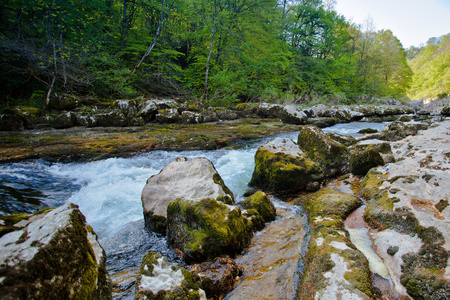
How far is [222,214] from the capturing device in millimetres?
2760

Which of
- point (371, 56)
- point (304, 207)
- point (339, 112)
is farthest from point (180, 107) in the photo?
point (371, 56)

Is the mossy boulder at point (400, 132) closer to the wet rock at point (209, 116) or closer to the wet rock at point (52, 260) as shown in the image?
the wet rock at point (209, 116)

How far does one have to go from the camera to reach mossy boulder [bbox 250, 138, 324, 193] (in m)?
4.46

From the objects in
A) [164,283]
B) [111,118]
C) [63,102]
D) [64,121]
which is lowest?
[164,283]

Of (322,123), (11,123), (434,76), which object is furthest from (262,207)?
(434,76)

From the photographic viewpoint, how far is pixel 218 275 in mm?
2182

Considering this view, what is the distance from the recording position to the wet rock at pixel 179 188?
3375mm

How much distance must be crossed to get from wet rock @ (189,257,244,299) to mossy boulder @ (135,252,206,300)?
0.47 ft

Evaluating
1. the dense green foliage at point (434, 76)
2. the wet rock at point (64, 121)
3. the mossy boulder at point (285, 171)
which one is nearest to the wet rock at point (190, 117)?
the wet rock at point (64, 121)

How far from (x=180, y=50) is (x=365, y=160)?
57.5 ft

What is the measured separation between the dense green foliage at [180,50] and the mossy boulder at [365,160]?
1120 centimetres

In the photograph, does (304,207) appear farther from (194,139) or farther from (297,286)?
(194,139)

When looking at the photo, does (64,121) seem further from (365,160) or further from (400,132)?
(400,132)

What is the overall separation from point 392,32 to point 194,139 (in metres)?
42.3
